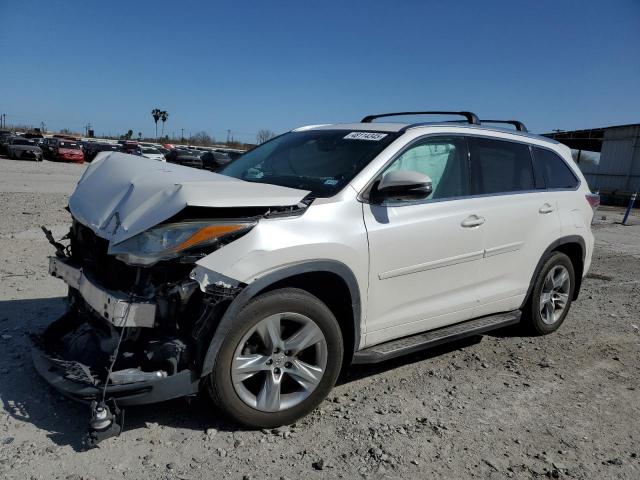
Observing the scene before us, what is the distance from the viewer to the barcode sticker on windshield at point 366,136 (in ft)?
12.2

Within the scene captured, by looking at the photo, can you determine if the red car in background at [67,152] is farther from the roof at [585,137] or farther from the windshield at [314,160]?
the windshield at [314,160]

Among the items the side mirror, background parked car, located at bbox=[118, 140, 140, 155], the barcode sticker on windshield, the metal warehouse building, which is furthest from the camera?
background parked car, located at bbox=[118, 140, 140, 155]

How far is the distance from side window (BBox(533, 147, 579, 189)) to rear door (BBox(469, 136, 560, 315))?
4.1 inches

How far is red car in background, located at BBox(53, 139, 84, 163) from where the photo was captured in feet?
120

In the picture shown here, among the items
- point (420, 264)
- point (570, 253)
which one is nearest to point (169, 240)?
point (420, 264)

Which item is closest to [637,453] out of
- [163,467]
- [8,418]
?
[163,467]

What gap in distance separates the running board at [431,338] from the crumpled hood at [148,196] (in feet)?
3.66

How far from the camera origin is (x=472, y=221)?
387 cm

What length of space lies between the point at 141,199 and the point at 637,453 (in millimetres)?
3181

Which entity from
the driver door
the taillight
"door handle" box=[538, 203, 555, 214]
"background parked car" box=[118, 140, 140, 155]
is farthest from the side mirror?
"background parked car" box=[118, 140, 140, 155]

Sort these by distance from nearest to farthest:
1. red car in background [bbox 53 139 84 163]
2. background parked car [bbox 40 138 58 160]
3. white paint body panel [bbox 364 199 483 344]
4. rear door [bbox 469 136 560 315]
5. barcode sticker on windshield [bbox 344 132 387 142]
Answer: white paint body panel [bbox 364 199 483 344], barcode sticker on windshield [bbox 344 132 387 142], rear door [bbox 469 136 560 315], red car in background [bbox 53 139 84 163], background parked car [bbox 40 138 58 160]

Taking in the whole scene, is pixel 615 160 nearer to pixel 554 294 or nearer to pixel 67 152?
pixel 554 294

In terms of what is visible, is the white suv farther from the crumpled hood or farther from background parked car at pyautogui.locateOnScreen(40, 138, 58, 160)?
background parked car at pyautogui.locateOnScreen(40, 138, 58, 160)

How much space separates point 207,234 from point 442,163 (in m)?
1.99
